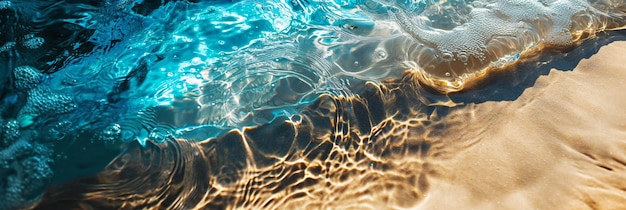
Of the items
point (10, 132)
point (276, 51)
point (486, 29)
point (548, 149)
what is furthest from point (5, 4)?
point (548, 149)

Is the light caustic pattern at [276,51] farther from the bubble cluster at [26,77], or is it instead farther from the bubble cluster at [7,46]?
the bubble cluster at [7,46]

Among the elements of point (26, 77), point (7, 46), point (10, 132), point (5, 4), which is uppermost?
point (5, 4)

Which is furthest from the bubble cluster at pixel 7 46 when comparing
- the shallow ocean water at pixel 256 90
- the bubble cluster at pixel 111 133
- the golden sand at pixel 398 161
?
the golden sand at pixel 398 161

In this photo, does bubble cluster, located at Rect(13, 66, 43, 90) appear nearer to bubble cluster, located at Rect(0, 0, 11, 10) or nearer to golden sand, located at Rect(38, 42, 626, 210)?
bubble cluster, located at Rect(0, 0, 11, 10)

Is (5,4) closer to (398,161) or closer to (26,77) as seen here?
(26,77)

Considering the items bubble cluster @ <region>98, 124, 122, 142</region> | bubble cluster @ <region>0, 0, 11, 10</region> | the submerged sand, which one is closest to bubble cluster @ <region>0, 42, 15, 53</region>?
bubble cluster @ <region>0, 0, 11, 10</region>
